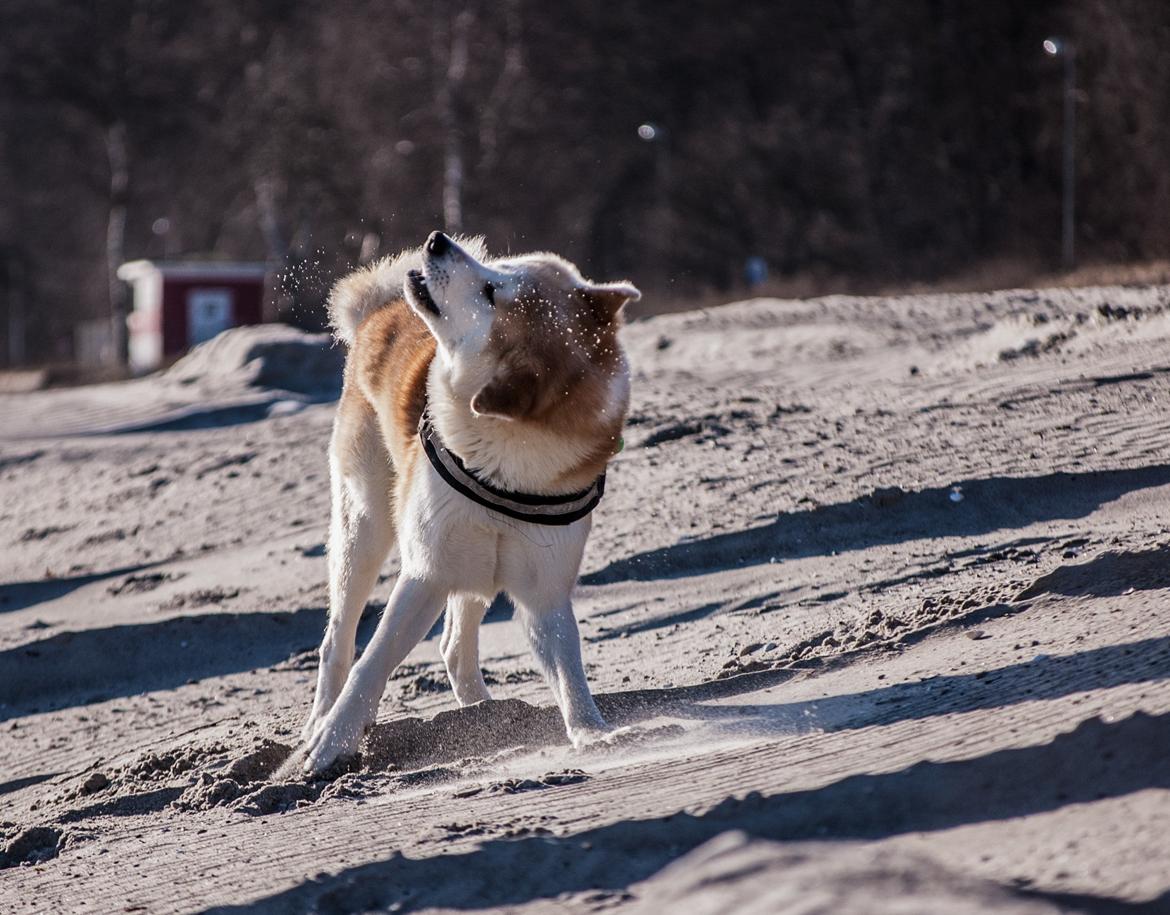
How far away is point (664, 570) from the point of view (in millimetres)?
7105

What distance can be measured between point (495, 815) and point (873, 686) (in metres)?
1.38

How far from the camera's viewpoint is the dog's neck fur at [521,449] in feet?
14.5

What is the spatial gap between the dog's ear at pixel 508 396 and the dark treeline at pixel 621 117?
2649 centimetres

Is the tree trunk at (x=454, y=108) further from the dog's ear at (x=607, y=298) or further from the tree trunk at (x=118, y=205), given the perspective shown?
the dog's ear at (x=607, y=298)

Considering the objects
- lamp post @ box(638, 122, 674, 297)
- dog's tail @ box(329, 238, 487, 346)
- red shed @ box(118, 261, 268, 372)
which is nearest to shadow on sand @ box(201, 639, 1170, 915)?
dog's tail @ box(329, 238, 487, 346)

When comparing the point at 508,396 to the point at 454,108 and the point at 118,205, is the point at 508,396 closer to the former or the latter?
the point at 454,108

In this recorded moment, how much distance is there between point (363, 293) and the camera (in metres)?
6.07

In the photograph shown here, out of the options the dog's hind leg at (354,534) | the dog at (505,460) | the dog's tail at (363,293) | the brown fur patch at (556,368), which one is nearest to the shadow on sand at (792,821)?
the dog at (505,460)

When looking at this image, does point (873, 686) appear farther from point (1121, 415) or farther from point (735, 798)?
point (1121, 415)

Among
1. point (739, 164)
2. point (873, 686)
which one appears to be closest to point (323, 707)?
point (873, 686)

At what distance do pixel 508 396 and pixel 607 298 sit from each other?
1.89 feet

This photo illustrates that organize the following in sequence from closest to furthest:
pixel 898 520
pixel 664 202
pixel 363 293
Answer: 1. pixel 363 293
2. pixel 898 520
3. pixel 664 202

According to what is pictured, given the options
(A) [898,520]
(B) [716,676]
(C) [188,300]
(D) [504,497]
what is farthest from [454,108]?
(D) [504,497]

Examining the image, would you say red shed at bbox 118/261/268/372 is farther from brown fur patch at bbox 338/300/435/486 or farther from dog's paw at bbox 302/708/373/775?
dog's paw at bbox 302/708/373/775
